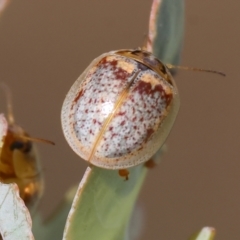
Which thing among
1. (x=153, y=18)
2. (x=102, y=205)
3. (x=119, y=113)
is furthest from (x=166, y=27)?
(x=102, y=205)

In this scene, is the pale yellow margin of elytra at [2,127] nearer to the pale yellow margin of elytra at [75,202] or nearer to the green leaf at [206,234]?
the pale yellow margin of elytra at [75,202]

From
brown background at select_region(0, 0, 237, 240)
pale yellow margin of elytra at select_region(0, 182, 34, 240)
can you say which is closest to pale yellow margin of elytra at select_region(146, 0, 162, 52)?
pale yellow margin of elytra at select_region(0, 182, 34, 240)

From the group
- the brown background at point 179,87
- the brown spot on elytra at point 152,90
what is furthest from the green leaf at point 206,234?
the brown background at point 179,87

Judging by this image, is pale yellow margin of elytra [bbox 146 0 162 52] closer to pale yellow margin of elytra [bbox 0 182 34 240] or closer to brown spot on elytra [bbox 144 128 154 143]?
brown spot on elytra [bbox 144 128 154 143]

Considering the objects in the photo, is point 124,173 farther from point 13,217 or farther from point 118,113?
point 13,217

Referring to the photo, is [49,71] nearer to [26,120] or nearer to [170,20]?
[26,120]

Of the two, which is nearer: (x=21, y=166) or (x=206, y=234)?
(x=206, y=234)
